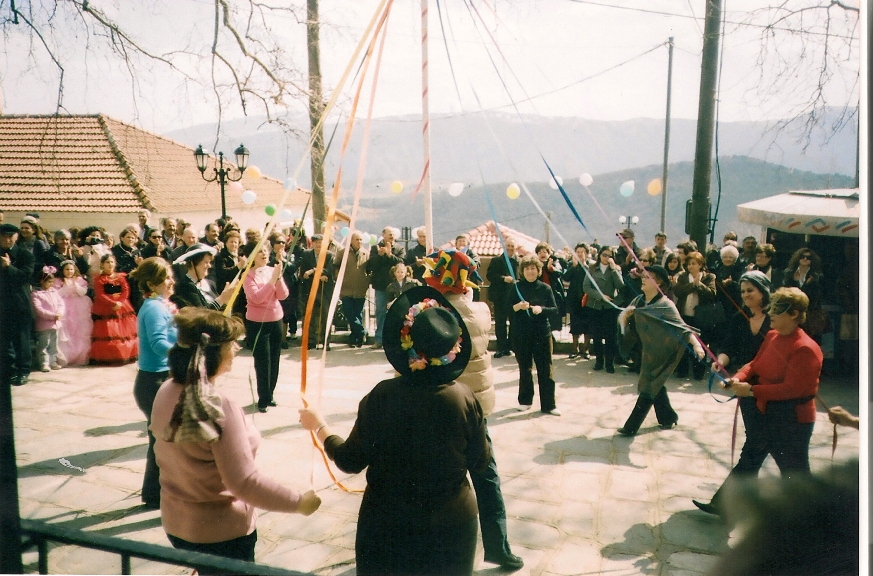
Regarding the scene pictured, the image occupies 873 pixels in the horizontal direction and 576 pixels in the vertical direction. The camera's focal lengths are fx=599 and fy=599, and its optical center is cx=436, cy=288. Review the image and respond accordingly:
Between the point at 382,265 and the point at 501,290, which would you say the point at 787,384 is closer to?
the point at 501,290

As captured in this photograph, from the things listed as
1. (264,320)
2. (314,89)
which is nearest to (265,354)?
(264,320)

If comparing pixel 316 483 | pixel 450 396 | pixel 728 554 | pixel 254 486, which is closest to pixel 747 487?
pixel 728 554

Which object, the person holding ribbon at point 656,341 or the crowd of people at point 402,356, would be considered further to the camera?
the person holding ribbon at point 656,341

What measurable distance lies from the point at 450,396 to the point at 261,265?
12.0ft

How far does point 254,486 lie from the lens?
2.02 m

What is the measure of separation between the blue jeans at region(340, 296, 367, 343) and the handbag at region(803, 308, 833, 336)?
533 cm

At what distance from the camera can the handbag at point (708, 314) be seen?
20.7 ft

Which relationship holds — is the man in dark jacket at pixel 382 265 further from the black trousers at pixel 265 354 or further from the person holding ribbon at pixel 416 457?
the person holding ribbon at pixel 416 457

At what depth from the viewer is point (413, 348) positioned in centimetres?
211

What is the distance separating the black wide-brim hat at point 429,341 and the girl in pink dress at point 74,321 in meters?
5.80

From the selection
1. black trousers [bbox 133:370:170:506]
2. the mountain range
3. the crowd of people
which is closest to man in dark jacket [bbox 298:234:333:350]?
the crowd of people

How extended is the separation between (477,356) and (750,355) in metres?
1.83

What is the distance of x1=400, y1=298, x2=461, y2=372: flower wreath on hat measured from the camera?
2080 millimetres

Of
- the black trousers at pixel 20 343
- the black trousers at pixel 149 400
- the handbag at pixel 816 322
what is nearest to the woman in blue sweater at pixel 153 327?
the black trousers at pixel 149 400
